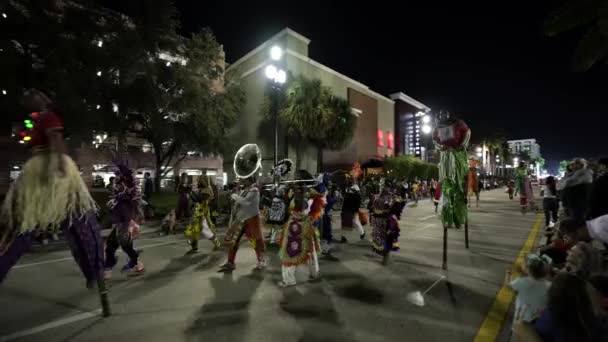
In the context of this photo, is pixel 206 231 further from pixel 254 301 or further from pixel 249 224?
pixel 254 301

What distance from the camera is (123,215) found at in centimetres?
547

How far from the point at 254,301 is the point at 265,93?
23856 millimetres

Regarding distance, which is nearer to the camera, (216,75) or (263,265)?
(263,265)

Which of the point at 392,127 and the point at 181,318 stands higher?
the point at 392,127

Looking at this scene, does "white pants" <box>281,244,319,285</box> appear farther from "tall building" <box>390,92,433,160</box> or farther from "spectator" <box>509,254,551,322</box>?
"tall building" <box>390,92,433,160</box>

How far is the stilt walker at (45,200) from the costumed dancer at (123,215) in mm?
1757

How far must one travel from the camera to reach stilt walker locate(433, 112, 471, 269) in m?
6.17

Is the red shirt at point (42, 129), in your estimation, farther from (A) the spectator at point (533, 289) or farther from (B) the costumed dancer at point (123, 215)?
(A) the spectator at point (533, 289)

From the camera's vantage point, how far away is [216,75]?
2175cm

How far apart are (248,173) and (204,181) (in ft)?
4.85

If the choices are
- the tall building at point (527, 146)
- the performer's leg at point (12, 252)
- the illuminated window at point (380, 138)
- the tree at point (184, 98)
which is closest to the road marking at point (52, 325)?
the performer's leg at point (12, 252)

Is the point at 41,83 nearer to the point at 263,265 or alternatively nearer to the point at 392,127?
the point at 263,265

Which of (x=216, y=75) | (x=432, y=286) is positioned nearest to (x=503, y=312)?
(x=432, y=286)

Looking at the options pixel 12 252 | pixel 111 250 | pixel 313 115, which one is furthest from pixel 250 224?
pixel 313 115
